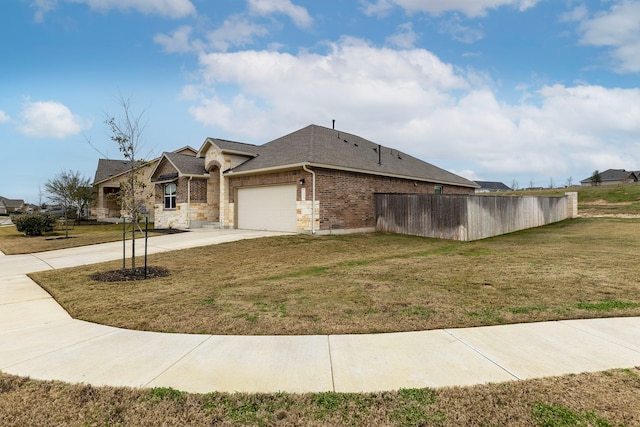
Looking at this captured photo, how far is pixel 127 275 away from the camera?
8.02 meters

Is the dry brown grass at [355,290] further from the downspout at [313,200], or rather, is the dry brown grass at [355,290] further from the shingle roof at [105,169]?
the shingle roof at [105,169]

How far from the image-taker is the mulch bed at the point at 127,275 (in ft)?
25.1

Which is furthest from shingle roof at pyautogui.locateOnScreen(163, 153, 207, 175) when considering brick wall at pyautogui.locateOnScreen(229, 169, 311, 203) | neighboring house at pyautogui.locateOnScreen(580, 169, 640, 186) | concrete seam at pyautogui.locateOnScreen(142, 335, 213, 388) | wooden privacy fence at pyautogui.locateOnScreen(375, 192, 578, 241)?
neighboring house at pyautogui.locateOnScreen(580, 169, 640, 186)

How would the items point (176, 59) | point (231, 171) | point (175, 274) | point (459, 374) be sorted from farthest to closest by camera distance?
point (231, 171), point (176, 59), point (175, 274), point (459, 374)

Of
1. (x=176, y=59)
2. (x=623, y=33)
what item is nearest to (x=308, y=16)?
(x=176, y=59)

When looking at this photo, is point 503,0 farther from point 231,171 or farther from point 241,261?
point 231,171

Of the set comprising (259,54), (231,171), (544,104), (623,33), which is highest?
(259,54)

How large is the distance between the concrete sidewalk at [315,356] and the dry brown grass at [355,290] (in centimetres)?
34

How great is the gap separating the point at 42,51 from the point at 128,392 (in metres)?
18.9

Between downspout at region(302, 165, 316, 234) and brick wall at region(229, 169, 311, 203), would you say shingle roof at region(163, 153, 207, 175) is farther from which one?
downspout at region(302, 165, 316, 234)

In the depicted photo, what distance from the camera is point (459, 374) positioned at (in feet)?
10.1

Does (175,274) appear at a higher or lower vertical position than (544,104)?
lower

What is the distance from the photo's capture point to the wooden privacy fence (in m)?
14.8

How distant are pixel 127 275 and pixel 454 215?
13076mm
